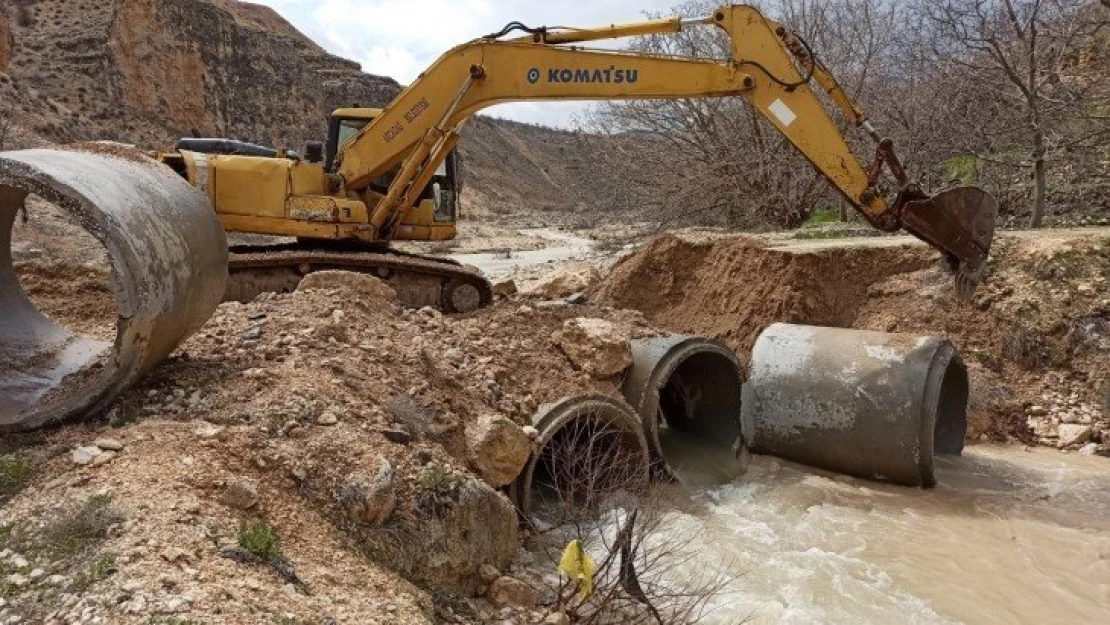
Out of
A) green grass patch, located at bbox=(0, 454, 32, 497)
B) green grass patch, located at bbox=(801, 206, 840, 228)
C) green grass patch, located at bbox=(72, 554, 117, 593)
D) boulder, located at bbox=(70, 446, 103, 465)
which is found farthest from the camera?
green grass patch, located at bbox=(801, 206, 840, 228)

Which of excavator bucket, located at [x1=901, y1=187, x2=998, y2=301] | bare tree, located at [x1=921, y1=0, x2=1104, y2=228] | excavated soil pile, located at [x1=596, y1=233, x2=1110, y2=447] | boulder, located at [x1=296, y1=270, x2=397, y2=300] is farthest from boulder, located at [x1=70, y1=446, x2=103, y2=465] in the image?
bare tree, located at [x1=921, y1=0, x2=1104, y2=228]

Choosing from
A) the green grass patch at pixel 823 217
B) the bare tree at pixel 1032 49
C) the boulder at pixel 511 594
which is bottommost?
the boulder at pixel 511 594

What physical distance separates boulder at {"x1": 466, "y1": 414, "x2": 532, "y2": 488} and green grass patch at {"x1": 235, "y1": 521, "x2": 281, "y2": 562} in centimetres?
170

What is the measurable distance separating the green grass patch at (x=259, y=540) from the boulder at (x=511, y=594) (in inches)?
48.7

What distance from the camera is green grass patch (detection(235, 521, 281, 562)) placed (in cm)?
336

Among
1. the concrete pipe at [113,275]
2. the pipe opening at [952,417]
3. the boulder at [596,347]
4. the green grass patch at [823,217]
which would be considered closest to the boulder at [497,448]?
the boulder at [596,347]

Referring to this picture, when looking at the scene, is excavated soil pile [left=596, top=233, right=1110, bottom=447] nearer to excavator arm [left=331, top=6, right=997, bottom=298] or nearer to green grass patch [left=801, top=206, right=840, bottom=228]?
excavator arm [left=331, top=6, right=997, bottom=298]

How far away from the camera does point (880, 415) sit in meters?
6.41

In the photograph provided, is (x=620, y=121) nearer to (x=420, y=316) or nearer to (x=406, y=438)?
(x=420, y=316)

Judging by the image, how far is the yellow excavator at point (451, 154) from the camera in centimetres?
717

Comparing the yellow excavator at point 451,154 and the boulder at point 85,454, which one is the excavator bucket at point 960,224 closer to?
the yellow excavator at point 451,154

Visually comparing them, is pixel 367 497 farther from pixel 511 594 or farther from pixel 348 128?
pixel 348 128

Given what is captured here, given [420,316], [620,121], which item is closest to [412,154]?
[420,316]

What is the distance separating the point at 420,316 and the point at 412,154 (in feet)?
7.87
